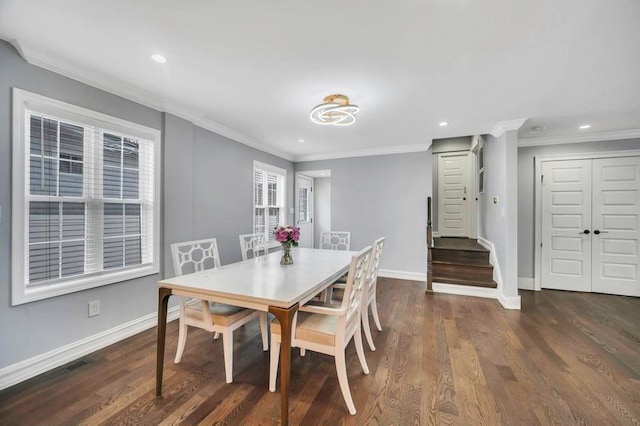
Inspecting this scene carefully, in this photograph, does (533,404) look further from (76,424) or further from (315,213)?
(315,213)

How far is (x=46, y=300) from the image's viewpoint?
201cm

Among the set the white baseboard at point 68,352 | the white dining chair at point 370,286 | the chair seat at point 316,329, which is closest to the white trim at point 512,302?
the white dining chair at point 370,286

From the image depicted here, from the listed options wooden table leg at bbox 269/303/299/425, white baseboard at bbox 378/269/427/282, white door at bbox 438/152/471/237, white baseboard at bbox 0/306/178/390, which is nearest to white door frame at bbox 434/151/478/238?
white door at bbox 438/152/471/237

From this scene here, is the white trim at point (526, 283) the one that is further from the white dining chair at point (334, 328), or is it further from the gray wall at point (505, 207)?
the white dining chair at point (334, 328)

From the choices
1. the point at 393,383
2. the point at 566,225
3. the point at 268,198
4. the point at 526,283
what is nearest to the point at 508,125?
the point at 566,225

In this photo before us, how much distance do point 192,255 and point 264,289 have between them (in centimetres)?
197

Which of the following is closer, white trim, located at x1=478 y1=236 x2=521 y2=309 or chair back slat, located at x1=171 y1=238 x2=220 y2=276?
chair back slat, located at x1=171 y1=238 x2=220 y2=276

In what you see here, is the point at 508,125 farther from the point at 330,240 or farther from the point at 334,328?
the point at 334,328

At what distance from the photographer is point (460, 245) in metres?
4.56

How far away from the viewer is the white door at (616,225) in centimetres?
374

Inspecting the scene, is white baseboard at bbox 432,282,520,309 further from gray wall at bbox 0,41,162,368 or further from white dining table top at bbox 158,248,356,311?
gray wall at bbox 0,41,162,368

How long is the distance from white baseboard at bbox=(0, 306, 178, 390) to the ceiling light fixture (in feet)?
9.16

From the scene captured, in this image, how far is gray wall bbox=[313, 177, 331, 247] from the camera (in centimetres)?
652

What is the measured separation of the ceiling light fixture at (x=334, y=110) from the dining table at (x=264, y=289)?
4.99 ft
